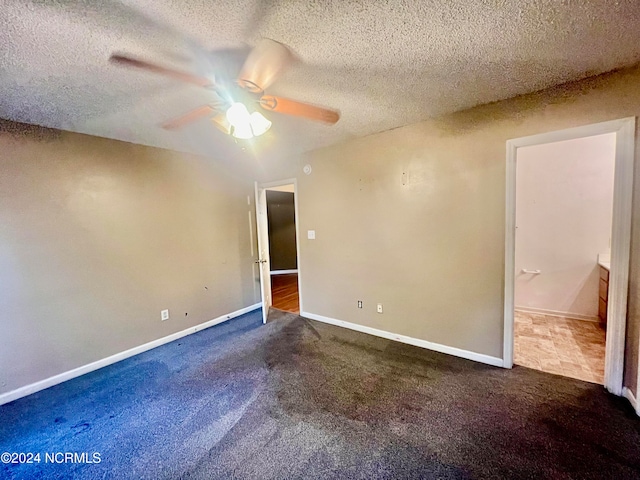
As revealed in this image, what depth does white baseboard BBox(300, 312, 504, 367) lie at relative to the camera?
2568 mm

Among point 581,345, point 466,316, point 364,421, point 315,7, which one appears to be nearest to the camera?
point 315,7

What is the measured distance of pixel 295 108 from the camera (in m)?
1.77

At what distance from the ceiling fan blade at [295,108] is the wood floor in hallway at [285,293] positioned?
10.2 ft

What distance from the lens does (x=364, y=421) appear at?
1911 mm

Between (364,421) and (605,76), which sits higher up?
(605,76)

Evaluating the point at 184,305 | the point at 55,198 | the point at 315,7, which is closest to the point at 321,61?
the point at 315,7

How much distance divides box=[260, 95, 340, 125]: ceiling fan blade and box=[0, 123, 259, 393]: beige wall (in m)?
2.17

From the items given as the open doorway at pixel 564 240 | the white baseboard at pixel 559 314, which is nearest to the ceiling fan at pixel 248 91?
the open doorway at pixel 564 240

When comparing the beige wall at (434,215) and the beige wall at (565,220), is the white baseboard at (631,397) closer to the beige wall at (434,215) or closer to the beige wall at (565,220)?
the beige wall at (434,215)

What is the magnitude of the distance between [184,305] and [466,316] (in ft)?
10.7

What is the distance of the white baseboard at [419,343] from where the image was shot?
2568mm

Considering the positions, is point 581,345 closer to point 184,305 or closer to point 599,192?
point 599,192

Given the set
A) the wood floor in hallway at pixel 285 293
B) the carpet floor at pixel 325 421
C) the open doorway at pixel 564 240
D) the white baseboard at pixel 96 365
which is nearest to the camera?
the carpet floor at pixel 325 421

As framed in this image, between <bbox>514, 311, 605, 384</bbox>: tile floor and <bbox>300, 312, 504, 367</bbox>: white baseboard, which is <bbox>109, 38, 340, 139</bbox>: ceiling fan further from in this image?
<bbox>514, 311, 605, 384</bbox>: tile floor
